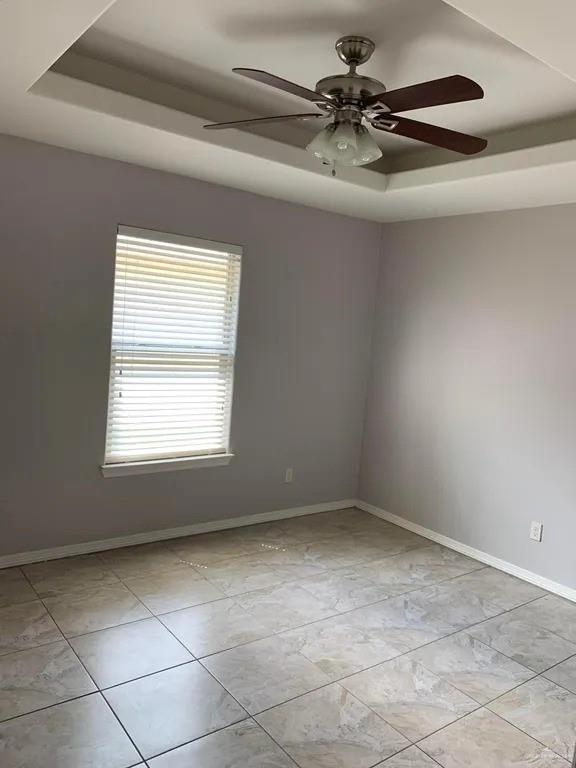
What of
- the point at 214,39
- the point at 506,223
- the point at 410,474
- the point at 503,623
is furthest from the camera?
the point at 410,474

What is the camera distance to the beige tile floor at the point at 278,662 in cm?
212

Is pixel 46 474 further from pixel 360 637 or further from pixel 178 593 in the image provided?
pixel 360 637

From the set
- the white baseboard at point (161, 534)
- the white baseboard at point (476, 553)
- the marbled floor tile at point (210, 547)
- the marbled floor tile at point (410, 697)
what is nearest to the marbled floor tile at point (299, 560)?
the marbled floor tile at point (210, 547)

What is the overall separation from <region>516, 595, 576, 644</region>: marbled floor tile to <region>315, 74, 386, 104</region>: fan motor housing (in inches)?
107

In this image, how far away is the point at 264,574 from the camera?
11.5 ft

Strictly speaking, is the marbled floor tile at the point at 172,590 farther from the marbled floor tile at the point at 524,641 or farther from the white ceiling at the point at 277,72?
the white ceiling at the point at 277,72

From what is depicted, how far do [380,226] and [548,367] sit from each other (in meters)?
1.81

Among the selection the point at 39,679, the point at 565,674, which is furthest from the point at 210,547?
the point at 565,674

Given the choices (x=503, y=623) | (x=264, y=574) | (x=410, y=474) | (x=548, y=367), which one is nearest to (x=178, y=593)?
(x=264, y=574)

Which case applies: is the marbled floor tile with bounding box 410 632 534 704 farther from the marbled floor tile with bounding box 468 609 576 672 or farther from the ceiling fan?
the ceiling fan

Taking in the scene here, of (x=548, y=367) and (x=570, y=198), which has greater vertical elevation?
(x=570, y=198)

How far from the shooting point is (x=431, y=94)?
6.55 ft

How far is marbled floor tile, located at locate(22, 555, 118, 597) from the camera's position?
123 inches

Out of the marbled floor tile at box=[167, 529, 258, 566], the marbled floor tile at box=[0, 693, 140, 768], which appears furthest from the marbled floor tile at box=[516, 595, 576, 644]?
the marbled floor tile at box=[0, 693, 140, 768]
